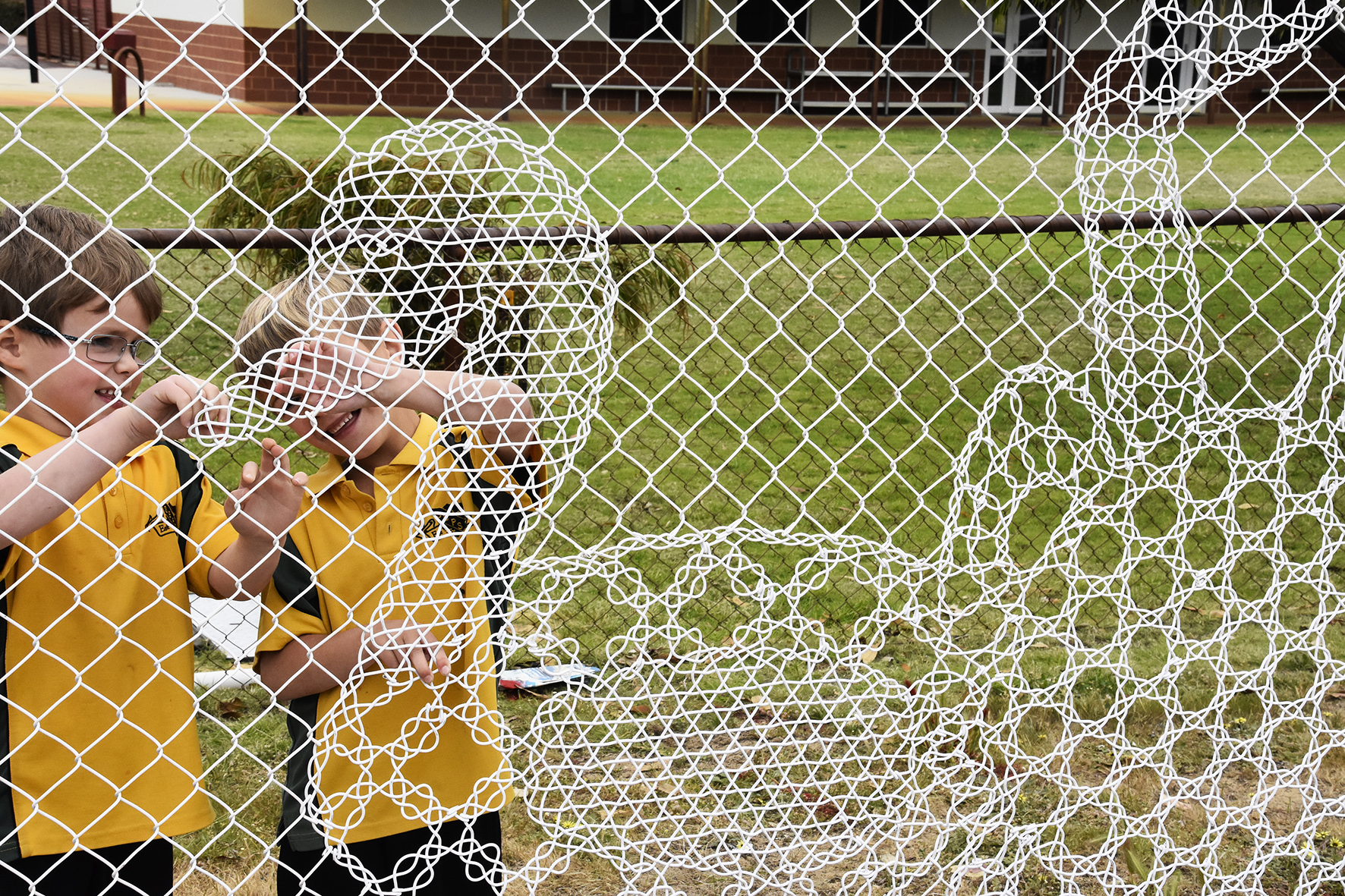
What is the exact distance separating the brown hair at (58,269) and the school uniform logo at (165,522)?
30 cm

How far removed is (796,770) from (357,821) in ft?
5.38

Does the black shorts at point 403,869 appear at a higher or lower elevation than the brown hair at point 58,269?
lower

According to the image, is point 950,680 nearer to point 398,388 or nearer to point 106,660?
point 398,388

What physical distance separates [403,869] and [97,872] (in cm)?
47

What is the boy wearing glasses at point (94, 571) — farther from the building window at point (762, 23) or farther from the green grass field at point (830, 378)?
the building window at point (762, 23)

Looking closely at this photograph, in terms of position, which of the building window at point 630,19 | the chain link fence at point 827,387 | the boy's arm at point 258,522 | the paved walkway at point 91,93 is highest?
the boy's arm at point 258,522

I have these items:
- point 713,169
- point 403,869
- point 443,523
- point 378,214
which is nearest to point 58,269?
point 443,523

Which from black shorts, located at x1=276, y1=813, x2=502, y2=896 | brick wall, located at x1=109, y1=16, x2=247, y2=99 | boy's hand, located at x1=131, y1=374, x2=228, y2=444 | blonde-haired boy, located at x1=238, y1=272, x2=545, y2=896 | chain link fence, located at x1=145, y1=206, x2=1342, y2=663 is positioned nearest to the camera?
boy's hand, located at x1=131, y1=374, x2=228, y2=444

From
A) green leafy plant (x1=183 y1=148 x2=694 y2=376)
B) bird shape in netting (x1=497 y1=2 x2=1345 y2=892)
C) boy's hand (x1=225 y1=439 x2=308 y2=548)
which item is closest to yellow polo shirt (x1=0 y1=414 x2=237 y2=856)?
boy's hand (x1=225 y1=439 x2=308 y2=548)

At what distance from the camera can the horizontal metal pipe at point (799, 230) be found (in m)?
2.55

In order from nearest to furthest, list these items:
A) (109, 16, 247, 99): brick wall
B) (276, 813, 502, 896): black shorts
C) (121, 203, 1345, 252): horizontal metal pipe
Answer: (276, 813, 502, 896): black shorts, (121, 203, 1345, 252): horizontal metal pipe, (109, 16, 247, 99): brick wall

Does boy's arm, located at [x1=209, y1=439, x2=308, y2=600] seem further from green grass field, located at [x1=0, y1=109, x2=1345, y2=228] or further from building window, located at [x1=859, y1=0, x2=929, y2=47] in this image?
building window, located at [x1=859, y1=0, x2=929, y2=47]

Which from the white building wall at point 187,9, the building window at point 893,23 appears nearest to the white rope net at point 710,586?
the white building wall at point 187,9

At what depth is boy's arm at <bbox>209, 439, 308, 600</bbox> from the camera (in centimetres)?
166
